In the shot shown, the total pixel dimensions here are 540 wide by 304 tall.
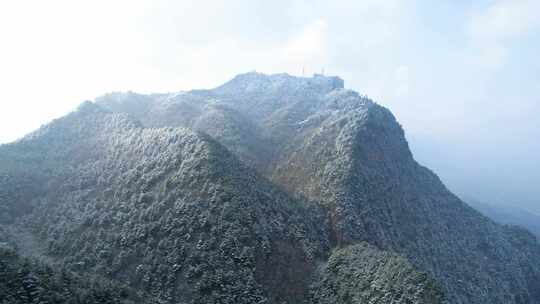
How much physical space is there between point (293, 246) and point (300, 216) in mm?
6381

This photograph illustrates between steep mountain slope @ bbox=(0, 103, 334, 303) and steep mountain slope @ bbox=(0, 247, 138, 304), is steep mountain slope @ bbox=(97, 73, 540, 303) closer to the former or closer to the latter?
steep mountain slope @ bbox=(0, 103, 334, 303)

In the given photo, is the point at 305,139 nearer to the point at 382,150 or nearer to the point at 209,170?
the point at 382,150

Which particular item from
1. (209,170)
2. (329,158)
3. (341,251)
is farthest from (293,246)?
(329,158)

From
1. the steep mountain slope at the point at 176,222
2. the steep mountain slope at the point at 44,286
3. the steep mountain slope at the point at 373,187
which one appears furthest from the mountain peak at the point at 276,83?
the steep mountain slope at the point at 44,286

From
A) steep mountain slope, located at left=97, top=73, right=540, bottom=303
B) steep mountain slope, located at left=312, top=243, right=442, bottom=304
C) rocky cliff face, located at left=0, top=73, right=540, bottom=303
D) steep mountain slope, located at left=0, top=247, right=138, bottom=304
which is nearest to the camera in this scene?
steep mountain slope, located at left=0, top=247, right=138, bottom=304

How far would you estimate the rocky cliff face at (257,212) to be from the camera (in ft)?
138

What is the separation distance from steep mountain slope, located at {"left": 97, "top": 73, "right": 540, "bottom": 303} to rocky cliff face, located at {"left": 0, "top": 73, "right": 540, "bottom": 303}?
1.07 ft

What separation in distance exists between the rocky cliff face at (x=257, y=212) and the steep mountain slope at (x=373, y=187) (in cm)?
33

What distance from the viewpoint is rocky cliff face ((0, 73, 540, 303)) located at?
41969mm

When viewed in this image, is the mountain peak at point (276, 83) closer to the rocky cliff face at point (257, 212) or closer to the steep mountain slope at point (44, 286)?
the rocky cliff face at point (257, 212)

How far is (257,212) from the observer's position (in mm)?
48656

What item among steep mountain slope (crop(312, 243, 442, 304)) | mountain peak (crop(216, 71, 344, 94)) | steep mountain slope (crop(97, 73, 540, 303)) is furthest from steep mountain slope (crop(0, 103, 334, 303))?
mountain peak (crop(216, 71, 344, 94))

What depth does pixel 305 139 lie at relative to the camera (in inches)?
3310

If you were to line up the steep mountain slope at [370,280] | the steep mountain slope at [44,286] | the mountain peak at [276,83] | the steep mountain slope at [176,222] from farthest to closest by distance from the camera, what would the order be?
the mountain peak at [276,83]
the steep mountain slope at [176,222]
the steep mountain slope at [370,280]
the steep mountain slope at [44,286]
